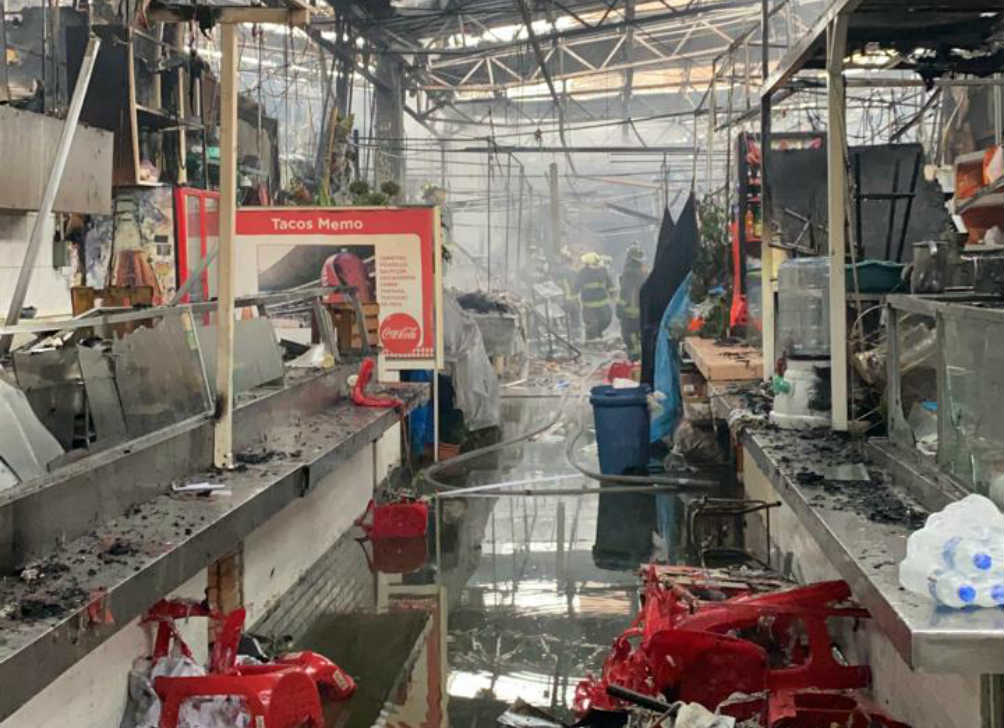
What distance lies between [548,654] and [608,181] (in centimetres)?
1938

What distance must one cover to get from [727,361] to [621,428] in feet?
6.53

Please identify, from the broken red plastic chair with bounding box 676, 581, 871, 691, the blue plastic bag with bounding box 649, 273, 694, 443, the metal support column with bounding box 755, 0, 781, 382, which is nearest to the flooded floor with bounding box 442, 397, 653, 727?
the broken red plastic chair with bounding box 676, 581, 871, 691

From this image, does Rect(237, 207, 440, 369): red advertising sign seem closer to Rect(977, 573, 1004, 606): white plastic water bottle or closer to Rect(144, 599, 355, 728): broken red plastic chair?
Rect(144, 599, 355, 728): broken red plastic chair

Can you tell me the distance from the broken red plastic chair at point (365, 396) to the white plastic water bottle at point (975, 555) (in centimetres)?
545

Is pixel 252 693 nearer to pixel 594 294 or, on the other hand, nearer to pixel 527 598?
pixel 527 598

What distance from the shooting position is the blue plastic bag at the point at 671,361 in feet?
37.0

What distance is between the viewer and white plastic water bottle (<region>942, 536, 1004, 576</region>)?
2.66m

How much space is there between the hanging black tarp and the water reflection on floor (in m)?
Answer: 2.97

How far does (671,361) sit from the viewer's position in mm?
11398

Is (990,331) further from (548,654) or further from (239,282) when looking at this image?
(239,282)

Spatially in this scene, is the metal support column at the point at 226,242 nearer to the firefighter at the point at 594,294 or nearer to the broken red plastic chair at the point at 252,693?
the broken red plastic chair at the point at 252,693

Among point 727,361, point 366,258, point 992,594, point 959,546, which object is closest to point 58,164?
point 959,546

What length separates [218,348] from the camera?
4.98 m

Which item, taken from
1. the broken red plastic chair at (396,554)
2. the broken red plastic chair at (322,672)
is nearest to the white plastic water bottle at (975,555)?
the broken red plastic chair at (322,672)
